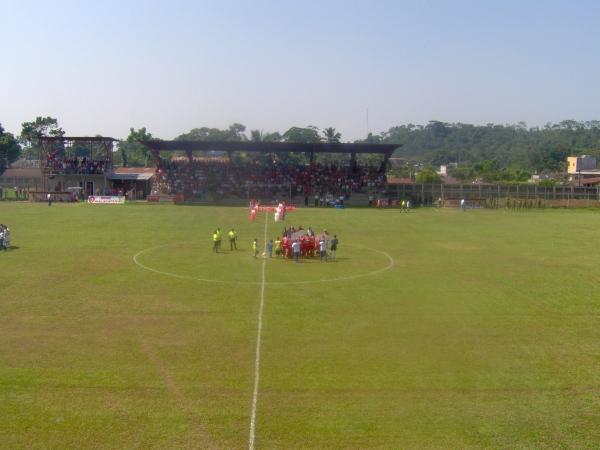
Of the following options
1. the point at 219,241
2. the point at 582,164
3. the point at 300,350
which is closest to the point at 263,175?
the point at 219,241

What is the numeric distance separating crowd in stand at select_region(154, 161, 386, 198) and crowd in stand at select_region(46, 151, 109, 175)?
788 centimetres

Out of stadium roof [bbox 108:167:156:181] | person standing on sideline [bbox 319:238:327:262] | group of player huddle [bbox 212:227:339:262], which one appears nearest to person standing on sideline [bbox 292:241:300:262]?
group of player huddle [bbox 212:227:339:262]

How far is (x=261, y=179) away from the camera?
80.9 metres

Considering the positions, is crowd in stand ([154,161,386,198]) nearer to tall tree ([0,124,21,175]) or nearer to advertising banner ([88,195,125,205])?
advertising banner ([88,195,125,205])

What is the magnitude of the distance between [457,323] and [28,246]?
84.2 ft

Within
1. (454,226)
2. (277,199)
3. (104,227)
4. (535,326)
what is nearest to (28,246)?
(104,227)

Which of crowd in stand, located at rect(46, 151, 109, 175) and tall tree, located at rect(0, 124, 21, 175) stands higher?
tall tree, located at rect(0, 124, 21, 175)

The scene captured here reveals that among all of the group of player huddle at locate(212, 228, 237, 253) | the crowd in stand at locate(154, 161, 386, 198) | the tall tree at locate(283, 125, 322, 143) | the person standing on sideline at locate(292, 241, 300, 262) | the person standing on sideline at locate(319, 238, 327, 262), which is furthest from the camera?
the tall tree at locate(283, 125, 322, 143)

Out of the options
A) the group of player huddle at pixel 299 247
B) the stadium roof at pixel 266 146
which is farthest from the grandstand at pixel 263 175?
the group of player huddle at pixel 299 247

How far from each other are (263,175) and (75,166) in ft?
83.9

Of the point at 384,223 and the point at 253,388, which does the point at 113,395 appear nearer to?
the point at 253,388

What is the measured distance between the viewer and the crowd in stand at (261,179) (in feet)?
255

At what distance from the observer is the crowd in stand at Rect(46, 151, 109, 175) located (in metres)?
77.5

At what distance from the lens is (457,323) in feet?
61.2
